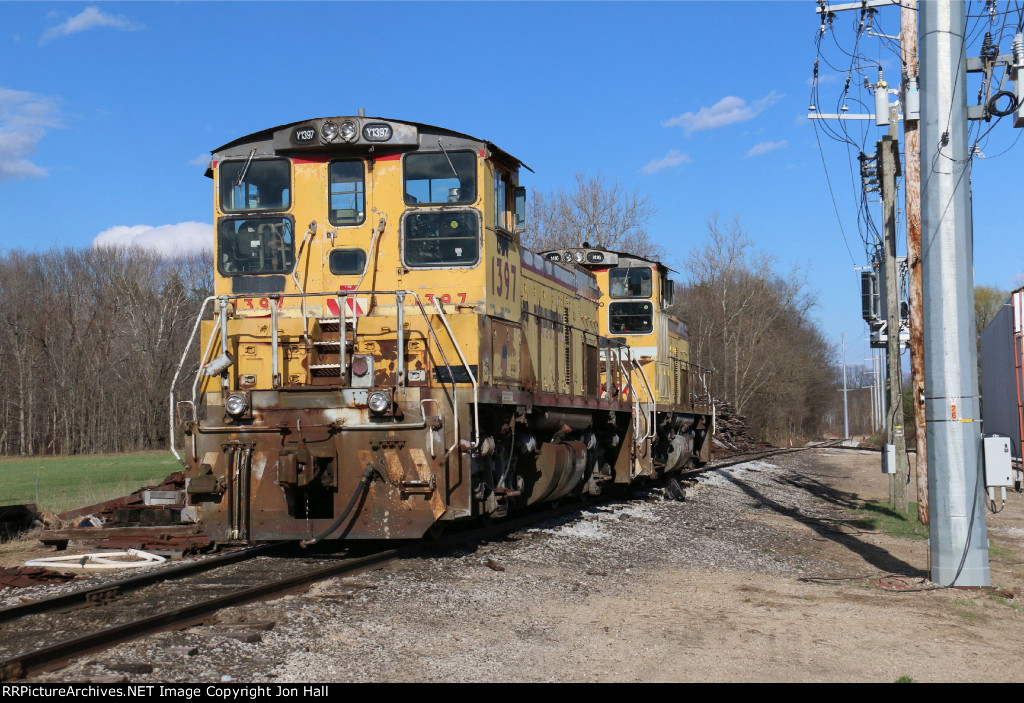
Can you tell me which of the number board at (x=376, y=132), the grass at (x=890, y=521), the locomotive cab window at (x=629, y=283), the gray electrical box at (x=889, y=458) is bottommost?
the grass at (x=890, y=521)

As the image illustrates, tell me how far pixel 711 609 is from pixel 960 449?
2.82m

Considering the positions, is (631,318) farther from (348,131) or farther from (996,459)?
(996,459)

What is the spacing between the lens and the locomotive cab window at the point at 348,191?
9.41 m

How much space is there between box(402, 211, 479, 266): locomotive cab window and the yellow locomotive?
0.01 meters

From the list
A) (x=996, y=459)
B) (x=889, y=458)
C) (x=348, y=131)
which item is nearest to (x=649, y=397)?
(x=889, y=458)

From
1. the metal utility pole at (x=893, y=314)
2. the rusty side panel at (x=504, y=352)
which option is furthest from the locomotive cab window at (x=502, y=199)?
the metal utility pole at (x=893, y=314)

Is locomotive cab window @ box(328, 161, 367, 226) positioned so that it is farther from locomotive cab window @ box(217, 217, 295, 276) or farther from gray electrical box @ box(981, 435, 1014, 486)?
gray electrical box @ box(981, 435, 1014, 486)

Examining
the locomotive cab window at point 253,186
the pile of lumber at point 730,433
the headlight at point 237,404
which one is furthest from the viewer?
the pile of lumber at point 730,433

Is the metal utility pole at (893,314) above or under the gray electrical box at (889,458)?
above

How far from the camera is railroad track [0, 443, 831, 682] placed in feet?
17.1

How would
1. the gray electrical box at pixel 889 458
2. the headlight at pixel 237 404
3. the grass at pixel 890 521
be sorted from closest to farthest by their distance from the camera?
the headlight at pixel 237 404 < the grass at pixel 890 521 < the gray electrical box at pixel 889 458

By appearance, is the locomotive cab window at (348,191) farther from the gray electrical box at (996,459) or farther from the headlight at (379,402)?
the gray electrical box at (996,459)

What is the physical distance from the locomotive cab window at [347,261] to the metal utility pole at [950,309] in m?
5.39

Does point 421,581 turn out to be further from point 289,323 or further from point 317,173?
point 317,173
